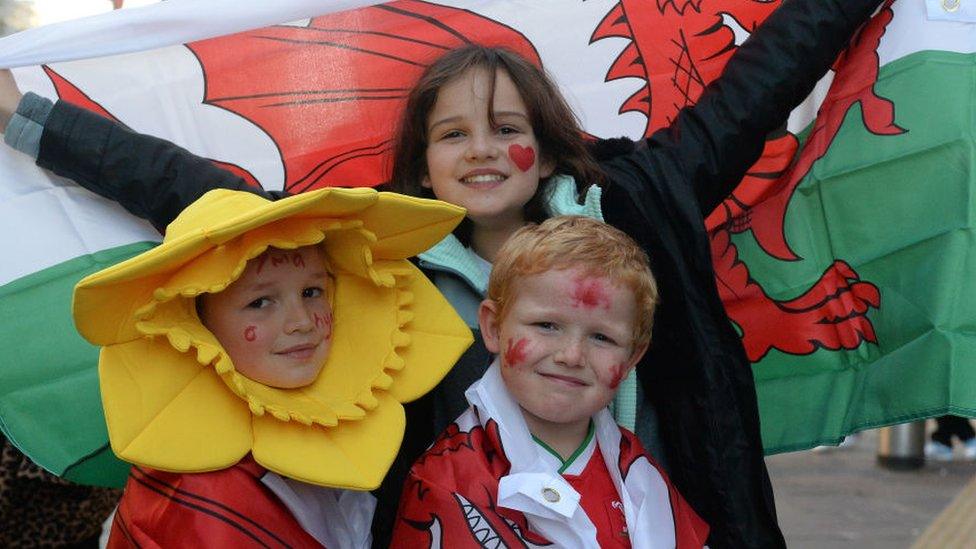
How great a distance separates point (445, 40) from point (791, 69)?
892 mm

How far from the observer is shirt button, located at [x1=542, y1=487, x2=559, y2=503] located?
211 cm

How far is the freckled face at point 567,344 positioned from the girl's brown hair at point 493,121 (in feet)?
1.45

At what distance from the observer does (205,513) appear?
2016 millimetres

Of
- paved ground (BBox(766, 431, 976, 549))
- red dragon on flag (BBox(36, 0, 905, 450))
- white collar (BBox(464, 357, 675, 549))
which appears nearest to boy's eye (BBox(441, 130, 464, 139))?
red dragon on flag (BBox(36, 0, 905, 450))

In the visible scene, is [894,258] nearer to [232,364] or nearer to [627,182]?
[627,182]

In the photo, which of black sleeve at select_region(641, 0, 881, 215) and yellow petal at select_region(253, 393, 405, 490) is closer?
yellow petal at select_region(253, 393, 405, 490)

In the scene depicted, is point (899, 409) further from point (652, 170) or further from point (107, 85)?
point (107, 85)

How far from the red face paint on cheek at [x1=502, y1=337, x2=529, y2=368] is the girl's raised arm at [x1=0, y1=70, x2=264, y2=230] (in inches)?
29.2

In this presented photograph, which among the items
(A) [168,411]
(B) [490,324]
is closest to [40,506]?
(A) [168,411]

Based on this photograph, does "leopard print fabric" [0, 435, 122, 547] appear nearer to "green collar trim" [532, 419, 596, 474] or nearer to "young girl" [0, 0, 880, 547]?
"young girl" [0, 0, 880, 547]

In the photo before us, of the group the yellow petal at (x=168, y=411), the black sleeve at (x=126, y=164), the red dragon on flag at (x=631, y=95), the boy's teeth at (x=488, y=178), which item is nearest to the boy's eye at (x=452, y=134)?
the boy's teeth at (x=488, y=178)

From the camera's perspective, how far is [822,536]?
6.28 meters

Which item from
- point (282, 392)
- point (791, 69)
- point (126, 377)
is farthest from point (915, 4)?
point (126, 377)

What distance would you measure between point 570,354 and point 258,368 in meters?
0.56
